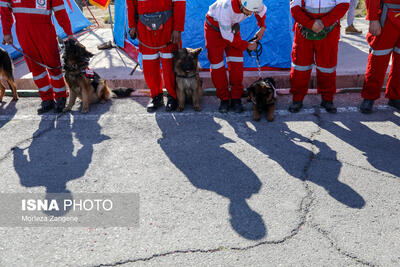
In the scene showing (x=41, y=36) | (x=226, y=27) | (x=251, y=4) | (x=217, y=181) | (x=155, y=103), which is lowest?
(x=217, y=181)

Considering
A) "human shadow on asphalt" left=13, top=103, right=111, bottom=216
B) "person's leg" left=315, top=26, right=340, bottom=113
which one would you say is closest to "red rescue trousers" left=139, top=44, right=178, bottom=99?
"human shadow on asphalt" left=13, top=103, right=111, bottom=216

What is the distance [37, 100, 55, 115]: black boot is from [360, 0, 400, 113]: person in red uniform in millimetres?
4771

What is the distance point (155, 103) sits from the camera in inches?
200

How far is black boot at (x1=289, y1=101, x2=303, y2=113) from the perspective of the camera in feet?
15.6

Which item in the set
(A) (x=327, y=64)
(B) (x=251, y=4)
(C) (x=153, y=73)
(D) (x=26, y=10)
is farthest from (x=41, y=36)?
(A) (x=327, y=64)

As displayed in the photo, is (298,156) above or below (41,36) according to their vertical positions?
below

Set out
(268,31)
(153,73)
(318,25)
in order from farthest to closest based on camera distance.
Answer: (268,31) → (153,73) → (318,25)

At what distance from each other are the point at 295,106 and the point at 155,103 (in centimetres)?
213

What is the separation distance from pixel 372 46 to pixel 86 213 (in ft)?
13.6

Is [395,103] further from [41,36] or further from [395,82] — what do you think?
[41,36]

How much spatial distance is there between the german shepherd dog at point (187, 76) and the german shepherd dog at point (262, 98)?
85cm

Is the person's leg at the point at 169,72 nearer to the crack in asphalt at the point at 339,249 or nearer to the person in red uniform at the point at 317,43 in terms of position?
the person in red uniform at the point at 317,43

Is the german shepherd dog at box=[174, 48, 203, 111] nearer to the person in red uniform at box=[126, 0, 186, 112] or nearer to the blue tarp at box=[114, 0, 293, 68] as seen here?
the person in red uniform at box=[126, 0, 186, 112]

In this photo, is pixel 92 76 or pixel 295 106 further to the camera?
pixel 92 76
